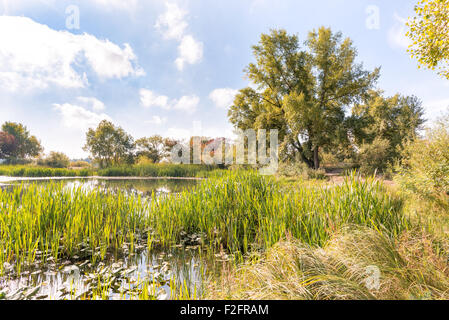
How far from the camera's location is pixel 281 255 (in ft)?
7.97

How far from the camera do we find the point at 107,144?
22812mm

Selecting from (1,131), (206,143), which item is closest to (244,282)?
(206,143)

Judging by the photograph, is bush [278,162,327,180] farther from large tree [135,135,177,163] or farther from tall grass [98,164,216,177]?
large tree [135,135,177,163]

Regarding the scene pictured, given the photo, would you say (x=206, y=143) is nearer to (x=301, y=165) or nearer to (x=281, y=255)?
(x=301, y=165)

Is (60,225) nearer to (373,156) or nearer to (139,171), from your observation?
(139,171)

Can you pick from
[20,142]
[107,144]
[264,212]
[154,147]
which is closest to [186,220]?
[264,212]

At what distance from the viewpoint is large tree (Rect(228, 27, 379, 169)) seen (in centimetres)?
1414

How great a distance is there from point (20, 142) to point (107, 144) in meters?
9.33

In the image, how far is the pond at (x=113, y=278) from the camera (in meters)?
2.17

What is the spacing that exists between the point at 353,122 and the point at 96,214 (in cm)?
1521

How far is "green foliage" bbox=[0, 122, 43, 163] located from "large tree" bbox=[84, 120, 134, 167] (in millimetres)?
6431

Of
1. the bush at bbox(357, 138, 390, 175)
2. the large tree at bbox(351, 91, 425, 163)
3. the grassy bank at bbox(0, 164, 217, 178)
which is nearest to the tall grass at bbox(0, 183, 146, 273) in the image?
the grassy bank at bbox(0, 164, 217, 178)

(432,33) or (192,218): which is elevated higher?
(432,33)

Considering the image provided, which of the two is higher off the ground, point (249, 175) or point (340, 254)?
point (249, 175)
